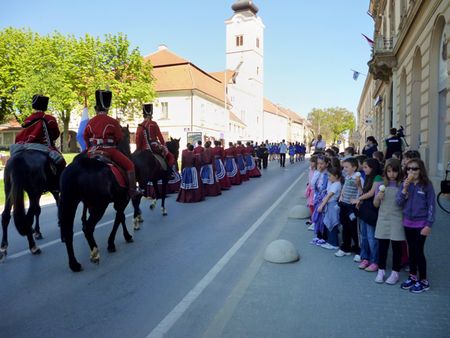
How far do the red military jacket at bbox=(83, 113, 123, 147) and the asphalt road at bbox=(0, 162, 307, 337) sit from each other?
1.87m

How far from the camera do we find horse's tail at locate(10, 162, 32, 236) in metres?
6.11

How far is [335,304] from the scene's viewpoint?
4555 millimetres

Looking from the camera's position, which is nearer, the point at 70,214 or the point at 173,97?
the point at 70,214

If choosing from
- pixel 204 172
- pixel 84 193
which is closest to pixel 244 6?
pixel 204 172

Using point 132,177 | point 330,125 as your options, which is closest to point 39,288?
point 132,177

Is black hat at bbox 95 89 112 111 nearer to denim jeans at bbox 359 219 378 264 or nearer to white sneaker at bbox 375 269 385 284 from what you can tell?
denim jeans at bbox 359 219 378 264

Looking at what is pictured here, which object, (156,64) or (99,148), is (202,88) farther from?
(99,148)

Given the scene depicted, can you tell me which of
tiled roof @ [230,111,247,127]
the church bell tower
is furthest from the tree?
the church bell tower

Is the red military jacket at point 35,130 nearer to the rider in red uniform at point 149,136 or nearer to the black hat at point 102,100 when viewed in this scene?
the black hat at point 102,100

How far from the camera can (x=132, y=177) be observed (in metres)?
6.93

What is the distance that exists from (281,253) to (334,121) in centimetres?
9437

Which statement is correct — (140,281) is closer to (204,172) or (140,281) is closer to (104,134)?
(104,134)

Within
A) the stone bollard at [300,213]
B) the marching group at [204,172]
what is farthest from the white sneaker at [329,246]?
the marching group at [204,172]

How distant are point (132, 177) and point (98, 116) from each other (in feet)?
3.81
